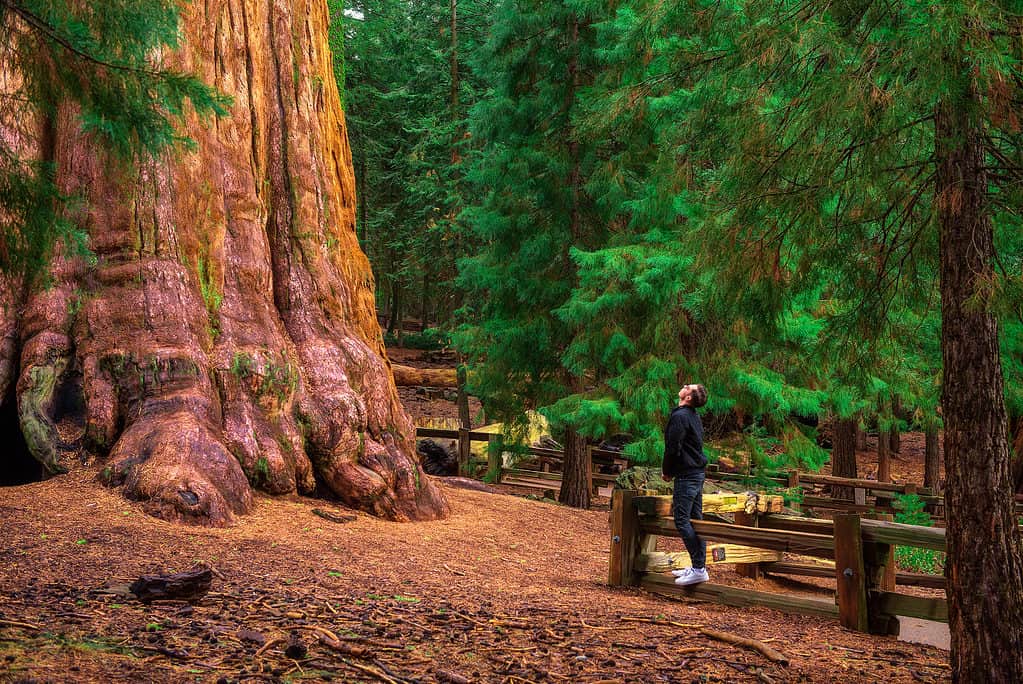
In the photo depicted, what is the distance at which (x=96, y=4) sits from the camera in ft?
12.2

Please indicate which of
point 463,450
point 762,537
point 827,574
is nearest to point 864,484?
point 463,450

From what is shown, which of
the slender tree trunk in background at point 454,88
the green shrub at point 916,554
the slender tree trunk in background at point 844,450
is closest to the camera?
the green shrub at point 916,554

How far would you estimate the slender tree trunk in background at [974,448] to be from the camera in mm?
4398

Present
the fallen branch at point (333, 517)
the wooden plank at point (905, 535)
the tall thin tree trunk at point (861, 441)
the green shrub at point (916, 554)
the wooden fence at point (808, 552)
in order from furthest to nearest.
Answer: the tall thin tree trunk at point (861, 441), the green shrub at point (916, 554), the fallen branch at point (333, 517), the wooden fence at point (808, 552), the wooden plank at point (905, 535)

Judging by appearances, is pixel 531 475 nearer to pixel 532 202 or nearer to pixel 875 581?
pixel 532 202

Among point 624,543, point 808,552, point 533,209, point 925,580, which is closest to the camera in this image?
point 925,580

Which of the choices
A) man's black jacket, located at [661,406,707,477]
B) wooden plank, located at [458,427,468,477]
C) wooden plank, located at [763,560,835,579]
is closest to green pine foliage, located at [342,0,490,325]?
wooden plank, located at [458,427,468,477]

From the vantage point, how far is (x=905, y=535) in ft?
20.4

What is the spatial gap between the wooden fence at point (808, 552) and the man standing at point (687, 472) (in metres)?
0.11

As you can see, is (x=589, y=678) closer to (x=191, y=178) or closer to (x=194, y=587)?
(x=194, y=587)

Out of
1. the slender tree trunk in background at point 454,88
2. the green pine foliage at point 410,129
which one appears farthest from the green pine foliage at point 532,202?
the slender tree trunk in background at point 454,88

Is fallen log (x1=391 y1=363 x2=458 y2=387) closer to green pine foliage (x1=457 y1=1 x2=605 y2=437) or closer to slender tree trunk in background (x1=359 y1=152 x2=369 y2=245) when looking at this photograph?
slender tree trunk in background (x1=359 y1=152 x2=369 y2=245)

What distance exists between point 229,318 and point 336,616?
4.79 m

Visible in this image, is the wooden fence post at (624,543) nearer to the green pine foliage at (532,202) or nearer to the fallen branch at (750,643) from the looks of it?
the fallen branch at (750,643)
